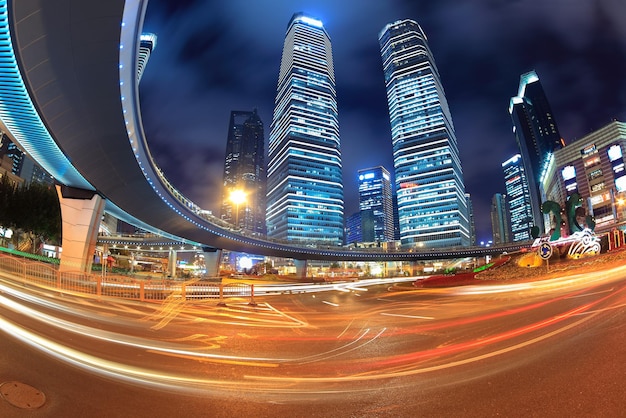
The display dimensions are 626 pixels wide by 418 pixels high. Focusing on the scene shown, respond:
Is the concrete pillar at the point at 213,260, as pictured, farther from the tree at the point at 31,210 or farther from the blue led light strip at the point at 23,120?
the blue led light strip at the point at 23,120

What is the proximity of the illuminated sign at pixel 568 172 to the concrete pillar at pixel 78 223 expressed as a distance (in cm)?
13346

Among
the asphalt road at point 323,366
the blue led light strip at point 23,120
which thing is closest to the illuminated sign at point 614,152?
the asphalt road at point 323,366

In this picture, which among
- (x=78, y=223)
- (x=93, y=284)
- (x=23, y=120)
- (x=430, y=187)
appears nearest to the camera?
(x=93, y=284)

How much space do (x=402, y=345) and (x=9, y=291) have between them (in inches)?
664

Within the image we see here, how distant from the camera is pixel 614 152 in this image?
3546 inches

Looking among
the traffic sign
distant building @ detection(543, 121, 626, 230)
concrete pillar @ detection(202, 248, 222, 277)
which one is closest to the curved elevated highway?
the traffic sign

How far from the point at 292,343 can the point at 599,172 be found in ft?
411

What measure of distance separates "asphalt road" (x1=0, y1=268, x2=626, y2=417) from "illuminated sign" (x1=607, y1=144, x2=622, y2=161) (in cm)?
11126

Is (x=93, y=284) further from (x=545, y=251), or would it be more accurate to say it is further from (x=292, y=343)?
(x=545, y=251)

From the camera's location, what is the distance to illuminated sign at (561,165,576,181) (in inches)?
4146

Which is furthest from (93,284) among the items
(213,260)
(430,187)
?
(430,187)

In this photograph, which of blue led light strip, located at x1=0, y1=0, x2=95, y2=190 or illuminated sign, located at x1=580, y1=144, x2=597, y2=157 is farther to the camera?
illuminated sign, located at x1=580, y1=144, x2=597, y2=157

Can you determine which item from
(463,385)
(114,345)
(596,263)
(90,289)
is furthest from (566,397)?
(596,263)

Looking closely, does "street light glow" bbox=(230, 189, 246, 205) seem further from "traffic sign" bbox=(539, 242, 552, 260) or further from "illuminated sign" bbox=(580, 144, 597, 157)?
"illuminated sign" bbox=(580, 144, 597, 157)
